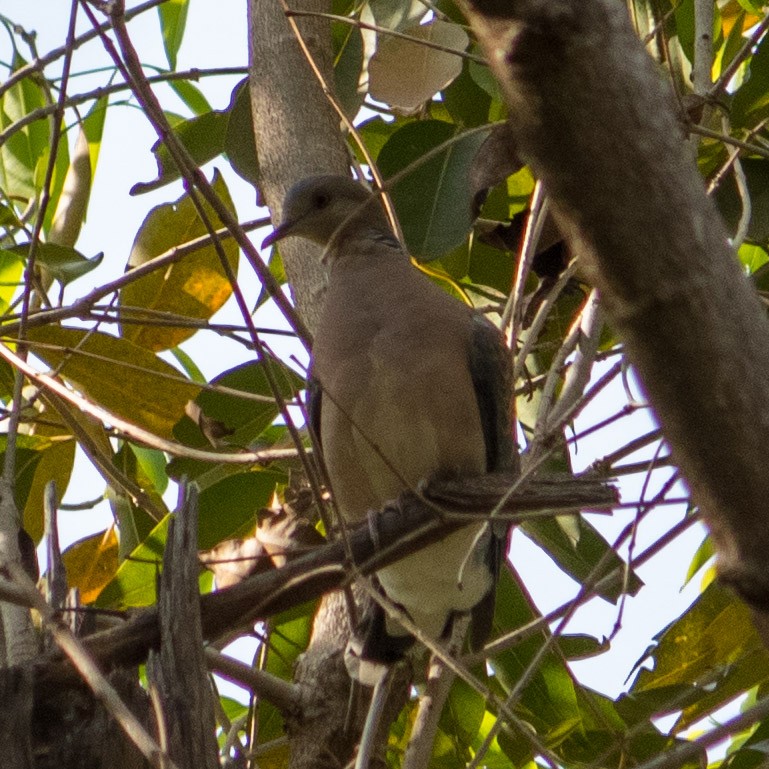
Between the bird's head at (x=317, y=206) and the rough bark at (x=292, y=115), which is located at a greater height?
the rough bark at (x=292, y=115)

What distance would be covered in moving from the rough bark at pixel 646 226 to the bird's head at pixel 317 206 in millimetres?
2166

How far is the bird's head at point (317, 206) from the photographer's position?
3008 mm

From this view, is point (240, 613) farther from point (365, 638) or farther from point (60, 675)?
point (365, 638)

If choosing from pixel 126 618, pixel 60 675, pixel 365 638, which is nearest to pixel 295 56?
pixel 365 638

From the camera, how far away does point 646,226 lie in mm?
735

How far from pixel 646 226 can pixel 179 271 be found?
269 centimetres

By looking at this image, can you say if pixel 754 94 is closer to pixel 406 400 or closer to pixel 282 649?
pixel 406 400

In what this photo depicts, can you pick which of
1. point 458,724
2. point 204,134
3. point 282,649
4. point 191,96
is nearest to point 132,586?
point 282,649

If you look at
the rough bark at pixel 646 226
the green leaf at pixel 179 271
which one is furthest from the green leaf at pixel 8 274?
the rough bark at pixel 646 226

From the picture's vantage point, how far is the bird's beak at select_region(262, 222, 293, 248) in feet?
10.1

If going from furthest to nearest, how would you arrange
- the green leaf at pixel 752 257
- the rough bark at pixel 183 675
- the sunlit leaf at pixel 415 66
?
the green leaf at pixel 752 257
the sunlit leaf at pixel 415 66
the rough bark at pixel 183 675

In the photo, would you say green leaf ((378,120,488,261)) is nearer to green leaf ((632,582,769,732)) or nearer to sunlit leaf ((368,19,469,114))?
sunlit leaf ((368,19,469,114))

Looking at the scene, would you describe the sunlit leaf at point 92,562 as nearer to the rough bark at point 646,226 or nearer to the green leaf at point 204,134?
the green leaf at point 204,134

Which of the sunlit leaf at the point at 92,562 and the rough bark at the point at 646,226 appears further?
the sunlit leaf at the point at 92,562
